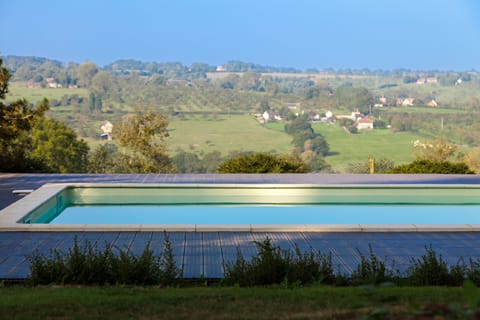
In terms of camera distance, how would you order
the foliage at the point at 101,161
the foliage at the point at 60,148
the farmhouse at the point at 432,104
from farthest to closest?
the farmhouse at the point at 432,104
the foliage at the point at 60,148
the foliage at the point at 101,161

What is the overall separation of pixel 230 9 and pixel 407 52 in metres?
19.6

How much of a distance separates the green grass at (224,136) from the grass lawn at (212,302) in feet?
80.2

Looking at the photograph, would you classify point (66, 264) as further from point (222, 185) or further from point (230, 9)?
point (230, 9)

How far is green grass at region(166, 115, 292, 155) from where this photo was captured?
3022 centimetres

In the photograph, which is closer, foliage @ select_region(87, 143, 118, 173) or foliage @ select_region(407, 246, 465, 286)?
foliage @ select_region(407, 246, 465, 286)

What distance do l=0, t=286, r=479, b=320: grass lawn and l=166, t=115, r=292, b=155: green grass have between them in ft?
80.2

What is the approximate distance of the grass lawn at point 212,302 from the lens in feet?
11.8

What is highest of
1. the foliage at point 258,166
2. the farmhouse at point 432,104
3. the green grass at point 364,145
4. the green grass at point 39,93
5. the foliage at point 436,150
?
the green grass at point 39,93

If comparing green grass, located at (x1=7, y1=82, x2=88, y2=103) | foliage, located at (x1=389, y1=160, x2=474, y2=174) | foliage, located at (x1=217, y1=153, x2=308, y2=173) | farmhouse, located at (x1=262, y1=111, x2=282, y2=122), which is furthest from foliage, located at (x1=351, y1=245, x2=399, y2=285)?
green grass, located at (x1=7, y1=82, x2=88, y2=103)

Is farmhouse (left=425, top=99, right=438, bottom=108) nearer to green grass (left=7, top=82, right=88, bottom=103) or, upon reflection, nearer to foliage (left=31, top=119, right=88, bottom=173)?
green grass (left=7, top=82, right=88, bottom=103)

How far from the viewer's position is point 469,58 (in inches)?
2707

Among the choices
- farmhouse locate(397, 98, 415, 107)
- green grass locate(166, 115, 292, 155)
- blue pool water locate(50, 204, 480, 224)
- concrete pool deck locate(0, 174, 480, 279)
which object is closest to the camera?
concrete pool deck locate(0, 174, 480, 279)

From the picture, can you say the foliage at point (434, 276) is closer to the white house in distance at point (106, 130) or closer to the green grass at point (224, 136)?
the white house in distance at point (106, 130)

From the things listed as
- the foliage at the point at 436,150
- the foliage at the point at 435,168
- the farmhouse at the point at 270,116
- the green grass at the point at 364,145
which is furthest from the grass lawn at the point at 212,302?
the farmhouse at the point at 270,116
